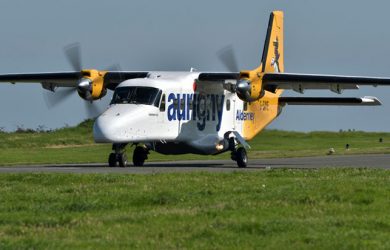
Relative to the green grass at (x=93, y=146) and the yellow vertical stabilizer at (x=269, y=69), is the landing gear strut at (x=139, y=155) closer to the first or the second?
the yellow vertical stabilizer at (x=269, y=69)

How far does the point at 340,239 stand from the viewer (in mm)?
13688

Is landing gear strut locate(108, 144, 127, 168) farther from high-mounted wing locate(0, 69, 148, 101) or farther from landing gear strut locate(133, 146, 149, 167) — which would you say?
high-mounted wing locate(0, 69, 148, 101)

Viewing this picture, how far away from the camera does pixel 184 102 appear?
36.4 meters

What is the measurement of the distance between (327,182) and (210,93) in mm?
16829

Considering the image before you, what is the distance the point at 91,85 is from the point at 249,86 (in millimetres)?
6430

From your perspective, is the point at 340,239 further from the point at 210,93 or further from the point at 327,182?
the point at 210,93

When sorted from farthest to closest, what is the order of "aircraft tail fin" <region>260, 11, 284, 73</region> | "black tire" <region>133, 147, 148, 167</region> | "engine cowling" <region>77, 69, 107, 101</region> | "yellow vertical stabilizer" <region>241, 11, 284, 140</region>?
"aircraft tail fin" <region>260, 11, 284, 73</region>
"yellow vertical stabilizer" <region>241, 11, 284, 140</region>
"engine cowling" <region>77, 69, 107, 101</region>
"black tire" <region>133, 147, 148, 167</region>

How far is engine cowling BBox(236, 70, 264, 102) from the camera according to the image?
35.9 m

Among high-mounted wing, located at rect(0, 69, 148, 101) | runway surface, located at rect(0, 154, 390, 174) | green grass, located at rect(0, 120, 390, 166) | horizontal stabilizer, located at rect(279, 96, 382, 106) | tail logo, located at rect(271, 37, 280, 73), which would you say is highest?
tail logo, located at rect(271, 37, 280, 73)

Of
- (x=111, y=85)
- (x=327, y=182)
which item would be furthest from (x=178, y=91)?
(x=327, y=182)

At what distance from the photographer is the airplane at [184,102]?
33.5 metres

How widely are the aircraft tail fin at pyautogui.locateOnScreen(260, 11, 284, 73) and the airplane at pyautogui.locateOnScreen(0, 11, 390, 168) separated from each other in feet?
0.52

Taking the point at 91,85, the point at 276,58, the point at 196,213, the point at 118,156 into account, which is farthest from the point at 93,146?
the point at 196,213

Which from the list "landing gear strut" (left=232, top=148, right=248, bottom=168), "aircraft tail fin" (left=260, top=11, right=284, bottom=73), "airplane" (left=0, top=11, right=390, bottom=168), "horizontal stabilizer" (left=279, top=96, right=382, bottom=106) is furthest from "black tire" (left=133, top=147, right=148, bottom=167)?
"horizontal stabilizer" (left=279, top=96, right=382, bottom=106)
